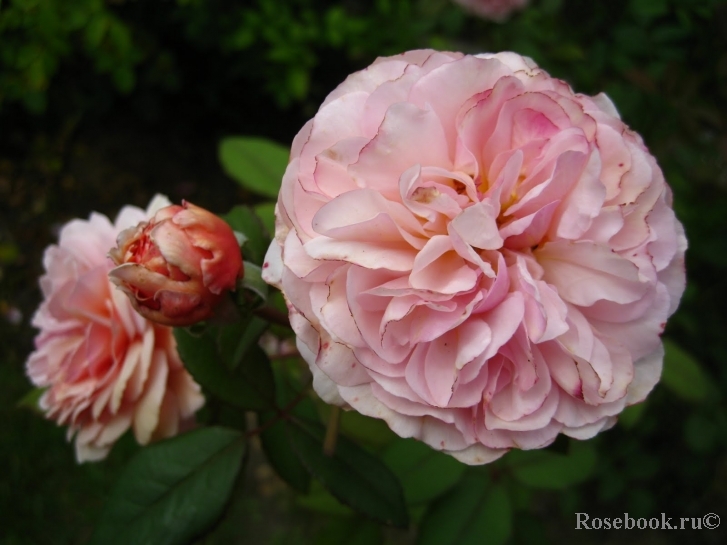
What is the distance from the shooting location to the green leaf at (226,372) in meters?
0.57

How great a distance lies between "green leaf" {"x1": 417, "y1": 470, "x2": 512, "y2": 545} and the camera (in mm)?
802

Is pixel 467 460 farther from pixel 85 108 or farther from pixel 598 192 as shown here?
pixel 85 108

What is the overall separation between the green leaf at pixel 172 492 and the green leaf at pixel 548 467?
0.47 meters

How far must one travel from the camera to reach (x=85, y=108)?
2133mm

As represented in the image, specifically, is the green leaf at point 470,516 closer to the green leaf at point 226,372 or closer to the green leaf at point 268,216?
the green leaf at point 226,372

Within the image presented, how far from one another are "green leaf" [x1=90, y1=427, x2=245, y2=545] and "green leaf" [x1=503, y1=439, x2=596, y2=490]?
0.47 metres

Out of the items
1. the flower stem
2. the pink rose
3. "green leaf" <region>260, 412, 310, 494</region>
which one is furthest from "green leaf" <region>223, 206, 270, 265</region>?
the pink rose

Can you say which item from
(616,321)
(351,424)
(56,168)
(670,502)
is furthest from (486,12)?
(56,168)

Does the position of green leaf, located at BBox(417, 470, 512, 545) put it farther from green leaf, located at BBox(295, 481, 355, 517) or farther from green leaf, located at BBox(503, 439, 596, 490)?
green leaf, located at BBox(295, 481, 355, 517)

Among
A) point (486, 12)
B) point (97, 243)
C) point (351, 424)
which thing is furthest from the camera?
point (486, 12)

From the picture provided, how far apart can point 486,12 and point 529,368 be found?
3.86 feet

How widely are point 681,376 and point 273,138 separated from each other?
170 cm

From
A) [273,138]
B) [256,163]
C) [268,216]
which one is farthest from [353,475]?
[273,138]

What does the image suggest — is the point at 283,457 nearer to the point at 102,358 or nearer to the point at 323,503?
the point at 102,358
